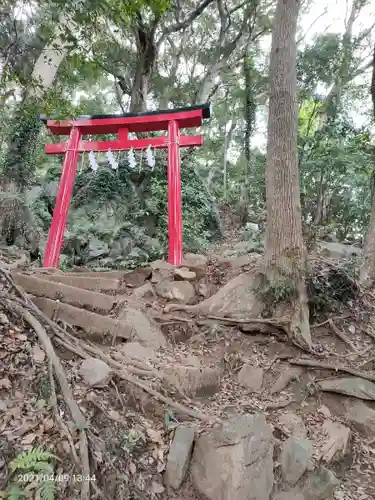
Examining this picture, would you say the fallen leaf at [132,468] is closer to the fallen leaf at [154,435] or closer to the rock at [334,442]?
the fallen leaf at [154,435]

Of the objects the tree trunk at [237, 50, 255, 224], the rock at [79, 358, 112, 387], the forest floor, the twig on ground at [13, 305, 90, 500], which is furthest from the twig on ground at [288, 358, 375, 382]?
the tree trunk at [237, 50, 255, 224]

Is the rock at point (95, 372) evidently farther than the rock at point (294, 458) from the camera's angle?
Yes

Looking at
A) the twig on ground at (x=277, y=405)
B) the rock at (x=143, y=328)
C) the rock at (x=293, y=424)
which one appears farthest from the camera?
the rock at (x=143, y=328)

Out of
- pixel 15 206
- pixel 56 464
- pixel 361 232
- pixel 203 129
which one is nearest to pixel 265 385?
pixel 56 464

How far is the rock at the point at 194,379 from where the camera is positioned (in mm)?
3821

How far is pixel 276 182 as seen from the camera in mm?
5082

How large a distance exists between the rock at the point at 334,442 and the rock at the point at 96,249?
21.8 ft

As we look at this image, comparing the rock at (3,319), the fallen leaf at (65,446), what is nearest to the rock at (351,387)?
Result: the fallen leaf at (65,446)

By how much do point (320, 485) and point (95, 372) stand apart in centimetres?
214

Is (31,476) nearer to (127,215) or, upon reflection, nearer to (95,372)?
(95,372)

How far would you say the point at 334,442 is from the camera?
11.8 feet

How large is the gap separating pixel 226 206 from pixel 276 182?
1031 centimetres

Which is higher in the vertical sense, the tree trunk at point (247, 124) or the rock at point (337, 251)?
the tree trunk at point (247, 124)

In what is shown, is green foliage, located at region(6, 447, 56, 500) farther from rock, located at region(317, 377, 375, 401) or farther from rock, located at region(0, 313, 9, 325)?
rock, located at region(317, 377, 375, 401)
